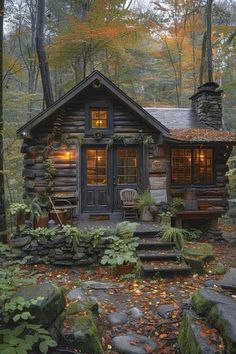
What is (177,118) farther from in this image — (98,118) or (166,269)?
(166,269)

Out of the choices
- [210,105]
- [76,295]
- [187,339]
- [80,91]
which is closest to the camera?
[187,339]

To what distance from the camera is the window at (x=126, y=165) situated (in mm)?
11711

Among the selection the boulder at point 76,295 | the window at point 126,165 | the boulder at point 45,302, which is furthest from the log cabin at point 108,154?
the boulder at point 45,302

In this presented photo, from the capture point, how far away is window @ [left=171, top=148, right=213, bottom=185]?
39.8 ft

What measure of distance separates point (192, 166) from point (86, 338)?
8.99m

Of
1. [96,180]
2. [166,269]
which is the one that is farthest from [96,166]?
[166,269]

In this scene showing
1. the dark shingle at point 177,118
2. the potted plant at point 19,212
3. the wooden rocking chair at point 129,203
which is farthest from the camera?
the dark shingle at point 177,118

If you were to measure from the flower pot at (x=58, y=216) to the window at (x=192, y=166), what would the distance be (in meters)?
4.33

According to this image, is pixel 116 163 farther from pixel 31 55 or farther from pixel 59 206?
pixel 31 55

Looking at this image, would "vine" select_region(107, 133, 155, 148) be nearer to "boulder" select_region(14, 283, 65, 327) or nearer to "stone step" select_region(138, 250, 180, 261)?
"stone step" select_region(138, 250, 180, 261)

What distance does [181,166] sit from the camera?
12164mm

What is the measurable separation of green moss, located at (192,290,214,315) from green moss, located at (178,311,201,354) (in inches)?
6.8

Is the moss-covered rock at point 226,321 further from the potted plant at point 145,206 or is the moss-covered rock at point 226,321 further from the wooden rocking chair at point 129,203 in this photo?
the wooden rocking chair at point 129,203

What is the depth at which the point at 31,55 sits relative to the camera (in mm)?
18750
